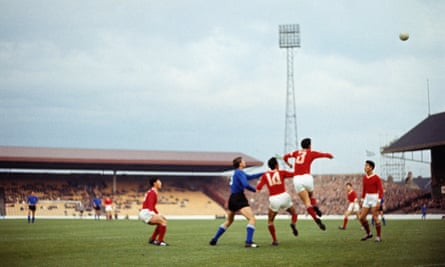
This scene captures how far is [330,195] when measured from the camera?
60.2 metres

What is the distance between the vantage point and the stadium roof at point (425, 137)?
148 ft

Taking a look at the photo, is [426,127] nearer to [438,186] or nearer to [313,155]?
[438,186]

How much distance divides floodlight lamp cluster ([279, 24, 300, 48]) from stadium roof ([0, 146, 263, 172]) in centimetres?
1319

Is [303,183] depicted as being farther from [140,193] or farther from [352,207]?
[140,193]

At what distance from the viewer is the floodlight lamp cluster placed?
194ft

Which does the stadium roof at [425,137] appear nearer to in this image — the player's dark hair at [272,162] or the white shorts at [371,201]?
the white shorts at [371,201]

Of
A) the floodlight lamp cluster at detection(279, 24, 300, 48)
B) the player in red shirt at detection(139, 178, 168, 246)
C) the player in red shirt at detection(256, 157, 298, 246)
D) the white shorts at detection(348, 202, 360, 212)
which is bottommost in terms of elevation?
the white shorts at detection(348, 202, 360, 212)

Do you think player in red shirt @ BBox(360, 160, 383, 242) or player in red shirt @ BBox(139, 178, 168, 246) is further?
player in red shirt @ BBox(360, 160, 383, 242)

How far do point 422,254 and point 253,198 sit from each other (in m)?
53.2

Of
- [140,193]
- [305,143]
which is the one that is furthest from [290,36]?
[305,143]

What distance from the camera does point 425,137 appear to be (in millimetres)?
47625

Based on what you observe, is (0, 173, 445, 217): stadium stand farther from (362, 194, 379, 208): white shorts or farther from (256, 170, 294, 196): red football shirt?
(256, 170, 294, 196): red football shirt

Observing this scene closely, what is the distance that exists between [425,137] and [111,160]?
31031 mm

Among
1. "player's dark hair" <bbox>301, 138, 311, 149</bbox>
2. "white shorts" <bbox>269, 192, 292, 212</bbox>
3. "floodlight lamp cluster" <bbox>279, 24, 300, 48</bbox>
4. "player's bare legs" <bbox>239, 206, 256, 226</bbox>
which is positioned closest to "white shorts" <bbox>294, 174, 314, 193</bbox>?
"white shorts" <bbox>269, 192, 292, 212</bbox>
